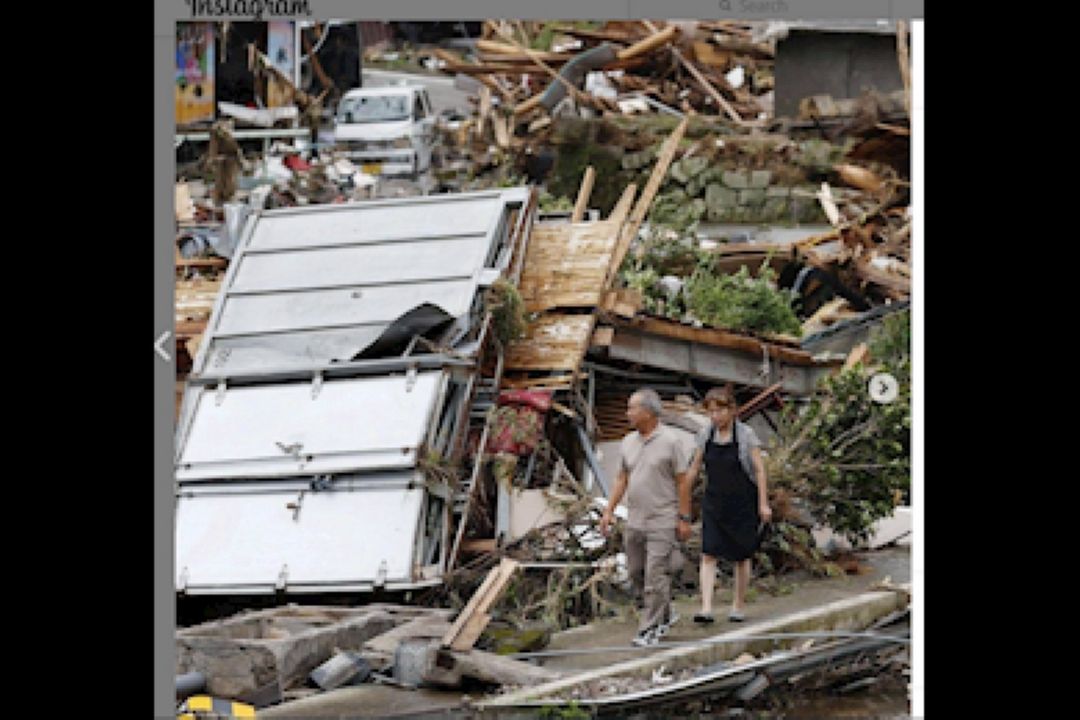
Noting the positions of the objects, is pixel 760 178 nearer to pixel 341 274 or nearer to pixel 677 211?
pixel 677 211

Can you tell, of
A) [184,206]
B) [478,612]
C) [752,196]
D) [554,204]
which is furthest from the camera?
[752,196]

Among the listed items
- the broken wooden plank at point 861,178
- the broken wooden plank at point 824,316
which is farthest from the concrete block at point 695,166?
the broken wooden plank at point 824,316

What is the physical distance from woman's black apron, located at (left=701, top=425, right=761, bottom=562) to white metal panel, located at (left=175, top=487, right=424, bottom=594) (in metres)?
1.33

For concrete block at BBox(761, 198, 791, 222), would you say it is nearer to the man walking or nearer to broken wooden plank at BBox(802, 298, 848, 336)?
broken wooden plank at BBox(802, 298, 848, 336)

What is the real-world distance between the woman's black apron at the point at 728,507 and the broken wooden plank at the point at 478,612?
903mm

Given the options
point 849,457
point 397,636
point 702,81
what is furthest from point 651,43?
point 397,636

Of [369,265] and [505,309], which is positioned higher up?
[369,265]

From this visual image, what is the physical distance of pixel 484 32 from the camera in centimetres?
1401

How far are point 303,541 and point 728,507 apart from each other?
1.93 metres

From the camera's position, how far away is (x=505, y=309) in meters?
8.81

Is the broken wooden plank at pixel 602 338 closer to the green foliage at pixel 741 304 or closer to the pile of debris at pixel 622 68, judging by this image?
the green foliage at pixel 741 304

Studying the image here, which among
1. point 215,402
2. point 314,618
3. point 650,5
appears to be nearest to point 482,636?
point 314,618
